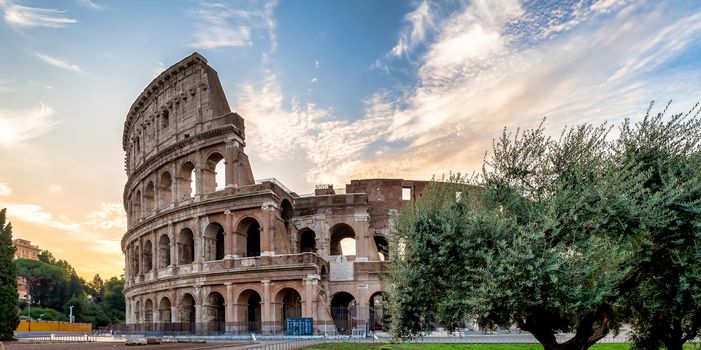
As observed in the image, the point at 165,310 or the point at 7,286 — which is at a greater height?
the point at 7,286

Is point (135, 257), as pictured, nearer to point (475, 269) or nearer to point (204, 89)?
point (204, 89)

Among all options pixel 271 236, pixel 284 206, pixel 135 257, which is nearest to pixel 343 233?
pixel 284 206

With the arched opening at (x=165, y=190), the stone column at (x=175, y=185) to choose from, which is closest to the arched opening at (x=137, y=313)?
the arched opening at (x=165, y=190)

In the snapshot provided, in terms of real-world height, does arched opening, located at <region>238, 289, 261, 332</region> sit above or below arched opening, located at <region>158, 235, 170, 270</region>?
below

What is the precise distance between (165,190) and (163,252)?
4873mm

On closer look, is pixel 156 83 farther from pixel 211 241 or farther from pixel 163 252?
pixel 211 241

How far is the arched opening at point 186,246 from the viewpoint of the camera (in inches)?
1594

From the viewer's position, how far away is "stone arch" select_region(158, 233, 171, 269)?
42438 mm

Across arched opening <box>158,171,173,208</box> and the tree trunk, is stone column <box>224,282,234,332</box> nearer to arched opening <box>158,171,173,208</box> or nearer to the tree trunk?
arched opening <box>158,171,173,208</box>

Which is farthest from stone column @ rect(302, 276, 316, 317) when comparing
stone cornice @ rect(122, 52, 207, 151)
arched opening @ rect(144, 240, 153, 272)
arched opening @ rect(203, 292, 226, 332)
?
stone cornice @ rect(122, 52, 207, 151)

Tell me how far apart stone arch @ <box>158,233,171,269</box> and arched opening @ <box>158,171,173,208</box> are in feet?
8.87

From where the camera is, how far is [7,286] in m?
37.4

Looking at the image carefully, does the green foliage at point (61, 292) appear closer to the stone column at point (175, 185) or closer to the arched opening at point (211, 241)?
the stone column at point (175, 185)

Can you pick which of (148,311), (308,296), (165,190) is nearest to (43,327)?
(148,311)
